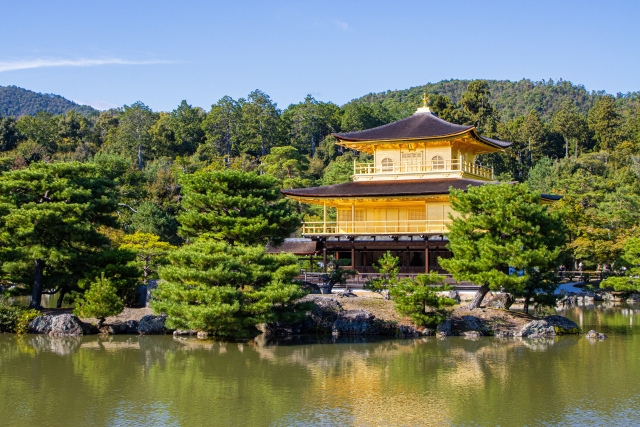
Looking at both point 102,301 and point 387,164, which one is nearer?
point 102,301

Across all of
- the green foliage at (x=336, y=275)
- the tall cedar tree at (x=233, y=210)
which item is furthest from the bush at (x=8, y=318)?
the green foliage at (x=336, y=275)

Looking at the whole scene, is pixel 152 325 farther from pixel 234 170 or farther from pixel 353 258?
pixel 353 258

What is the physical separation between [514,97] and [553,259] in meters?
95.1

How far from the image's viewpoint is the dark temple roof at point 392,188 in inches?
1029

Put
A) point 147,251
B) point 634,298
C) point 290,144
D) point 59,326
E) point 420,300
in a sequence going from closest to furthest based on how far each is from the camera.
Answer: point 420,300
point 59,326
point 147,251
point 634,298
point 290,144

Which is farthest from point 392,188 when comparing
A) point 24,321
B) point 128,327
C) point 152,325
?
point 24,321

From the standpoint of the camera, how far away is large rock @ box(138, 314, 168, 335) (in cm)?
2003

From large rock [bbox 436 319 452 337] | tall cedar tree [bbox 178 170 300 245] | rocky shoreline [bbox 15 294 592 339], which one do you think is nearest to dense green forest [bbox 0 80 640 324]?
tall cedar tree [bbox 178 170 300 245]

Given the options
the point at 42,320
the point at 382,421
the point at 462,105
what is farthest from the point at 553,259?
the point at 462,105

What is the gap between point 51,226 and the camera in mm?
19906

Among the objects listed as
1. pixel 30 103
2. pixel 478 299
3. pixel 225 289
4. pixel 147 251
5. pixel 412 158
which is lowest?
pixel 478 299

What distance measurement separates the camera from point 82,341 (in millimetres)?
18672

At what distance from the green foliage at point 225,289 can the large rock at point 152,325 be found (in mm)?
1773

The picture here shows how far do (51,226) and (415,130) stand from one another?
15.0 metres
